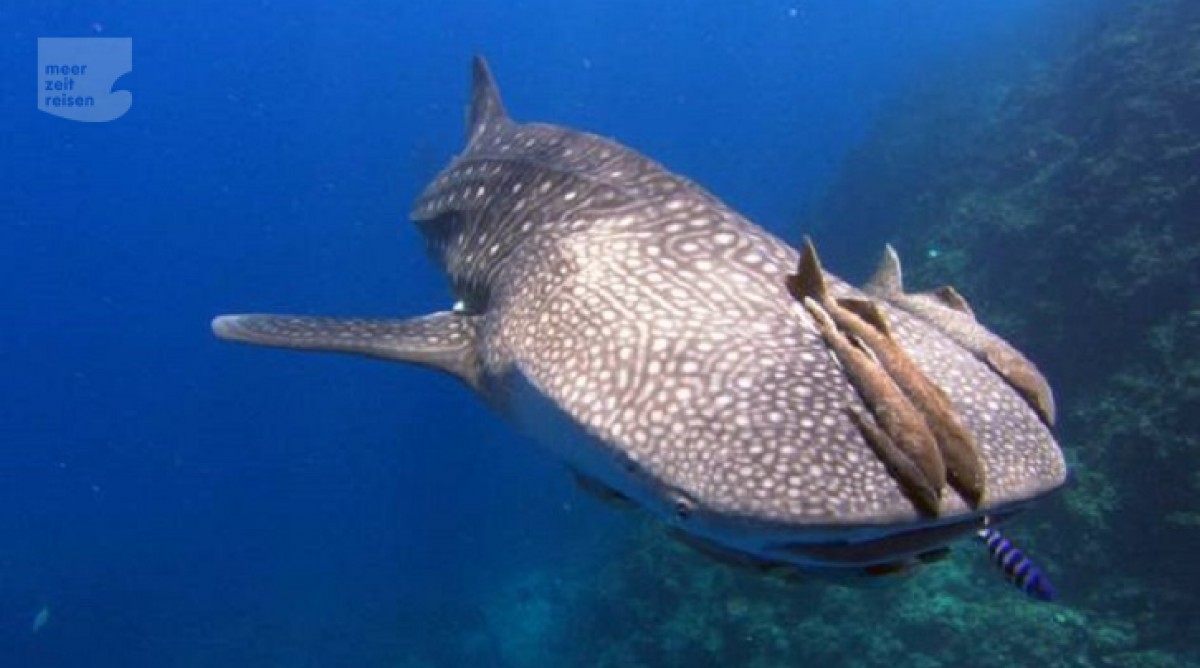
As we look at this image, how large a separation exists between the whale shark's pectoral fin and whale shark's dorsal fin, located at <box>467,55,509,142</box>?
346 centimetres

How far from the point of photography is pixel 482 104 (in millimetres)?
9141

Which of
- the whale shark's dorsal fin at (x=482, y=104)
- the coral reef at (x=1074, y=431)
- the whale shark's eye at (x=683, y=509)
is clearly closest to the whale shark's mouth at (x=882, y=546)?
the whale shark's eye at (x=683, y=509)

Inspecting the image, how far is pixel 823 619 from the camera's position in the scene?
44.7 ft

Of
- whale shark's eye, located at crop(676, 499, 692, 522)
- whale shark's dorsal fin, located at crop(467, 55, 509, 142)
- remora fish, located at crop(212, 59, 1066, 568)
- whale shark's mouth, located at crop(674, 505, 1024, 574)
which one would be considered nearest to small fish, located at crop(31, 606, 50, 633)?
whale shark's dorsal fin, located at crop(467, 55, 509, 142)

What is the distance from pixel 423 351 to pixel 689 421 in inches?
91.8

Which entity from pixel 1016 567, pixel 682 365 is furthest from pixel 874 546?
pixel 1016 567

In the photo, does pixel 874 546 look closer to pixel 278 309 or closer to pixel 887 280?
pixel 887 280

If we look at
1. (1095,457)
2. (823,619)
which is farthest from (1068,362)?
(823,619)

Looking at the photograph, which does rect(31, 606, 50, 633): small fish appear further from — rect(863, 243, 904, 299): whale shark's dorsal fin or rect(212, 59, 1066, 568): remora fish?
rect(863, 243, 904, 299): whale shark's dorsal fin

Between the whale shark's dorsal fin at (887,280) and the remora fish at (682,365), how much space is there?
0.64 meters

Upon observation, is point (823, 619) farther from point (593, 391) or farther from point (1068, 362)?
point (593, 391)

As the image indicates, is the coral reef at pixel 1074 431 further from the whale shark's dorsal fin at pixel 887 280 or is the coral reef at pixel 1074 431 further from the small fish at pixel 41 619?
the small fish at pixel 41 619

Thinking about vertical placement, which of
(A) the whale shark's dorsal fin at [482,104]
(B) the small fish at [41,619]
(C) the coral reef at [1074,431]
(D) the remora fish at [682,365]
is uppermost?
(A) the whale shark's dorsal fin at [482,104]

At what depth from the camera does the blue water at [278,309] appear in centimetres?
3550
